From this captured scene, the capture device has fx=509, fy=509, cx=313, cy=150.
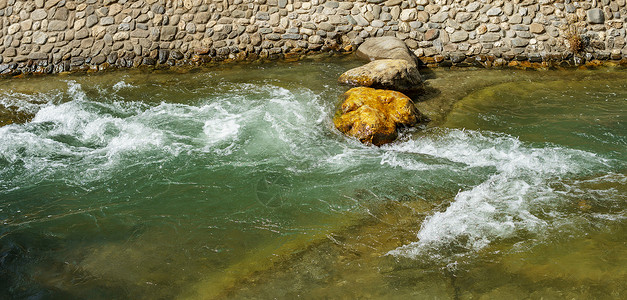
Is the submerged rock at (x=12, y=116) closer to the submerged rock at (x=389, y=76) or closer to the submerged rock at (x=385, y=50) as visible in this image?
the submerged rock at (x=389, y=76)

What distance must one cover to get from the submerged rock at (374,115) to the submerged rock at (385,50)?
79.6 inches

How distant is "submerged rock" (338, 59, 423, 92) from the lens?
8773 mm

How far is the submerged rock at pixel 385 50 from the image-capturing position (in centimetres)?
1005

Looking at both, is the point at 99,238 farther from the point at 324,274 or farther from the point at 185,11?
the point at 185,11

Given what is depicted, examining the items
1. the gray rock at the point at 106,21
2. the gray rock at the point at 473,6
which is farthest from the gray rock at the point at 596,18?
the gray rock at the point at 106,21

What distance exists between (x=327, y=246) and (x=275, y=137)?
273cm

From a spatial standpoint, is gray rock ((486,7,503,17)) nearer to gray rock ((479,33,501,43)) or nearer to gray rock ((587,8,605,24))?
gray rock ((479,33,501,43))

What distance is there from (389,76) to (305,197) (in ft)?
11.4

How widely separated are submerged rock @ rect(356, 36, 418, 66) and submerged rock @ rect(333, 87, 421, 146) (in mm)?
2023

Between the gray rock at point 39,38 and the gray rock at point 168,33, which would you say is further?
the gray rock at point 168,33

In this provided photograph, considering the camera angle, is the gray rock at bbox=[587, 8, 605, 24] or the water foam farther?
the gray rock at bbox=[587, 8, 605, 24]

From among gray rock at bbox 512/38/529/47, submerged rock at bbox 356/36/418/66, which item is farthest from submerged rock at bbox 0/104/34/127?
gray rock at bbox 512/38/529/47

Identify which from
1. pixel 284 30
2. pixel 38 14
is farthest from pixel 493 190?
pixel 38 14

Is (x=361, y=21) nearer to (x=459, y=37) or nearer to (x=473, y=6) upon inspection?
(x=459, y=37)
